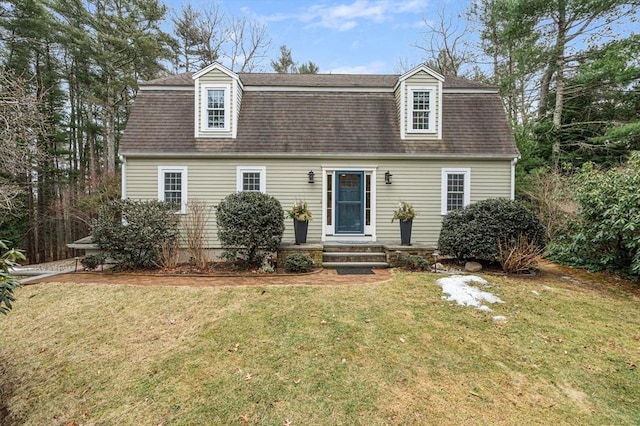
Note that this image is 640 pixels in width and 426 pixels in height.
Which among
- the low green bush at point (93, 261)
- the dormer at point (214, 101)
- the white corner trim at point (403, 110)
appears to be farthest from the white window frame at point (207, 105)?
the white corner trim at point (403, 110)

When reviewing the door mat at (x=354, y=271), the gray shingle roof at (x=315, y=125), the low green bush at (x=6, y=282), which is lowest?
the door mat at (x=354, y=271)

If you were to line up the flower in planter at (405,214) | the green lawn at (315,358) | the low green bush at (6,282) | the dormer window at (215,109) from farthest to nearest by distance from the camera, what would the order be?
1. the dormer window at (215,109)
2. the flower in planter at (405,214)
3. the low green bush at (6,282)
4. the green lawn at (315,358)

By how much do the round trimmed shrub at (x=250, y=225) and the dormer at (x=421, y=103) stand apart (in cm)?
528

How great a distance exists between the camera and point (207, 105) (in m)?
9.75

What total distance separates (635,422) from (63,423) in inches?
232

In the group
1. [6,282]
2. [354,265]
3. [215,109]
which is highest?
[215,109]

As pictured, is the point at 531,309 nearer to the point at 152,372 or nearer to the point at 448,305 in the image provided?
the point at 448,305

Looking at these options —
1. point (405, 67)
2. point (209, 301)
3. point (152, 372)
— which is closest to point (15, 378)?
point (152, 372)

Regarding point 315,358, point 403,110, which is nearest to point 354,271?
point 315,358

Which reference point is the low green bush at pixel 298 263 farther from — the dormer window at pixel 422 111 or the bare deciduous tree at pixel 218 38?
the bare deciduous tree at pixel 218 38

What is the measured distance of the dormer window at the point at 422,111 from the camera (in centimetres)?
991

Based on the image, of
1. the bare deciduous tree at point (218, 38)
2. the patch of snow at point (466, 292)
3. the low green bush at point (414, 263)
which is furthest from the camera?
the bare deciduous tree at point (218, 38)

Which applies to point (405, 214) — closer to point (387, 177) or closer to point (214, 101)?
point (387, 177)

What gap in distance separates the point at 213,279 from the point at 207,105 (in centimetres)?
591
